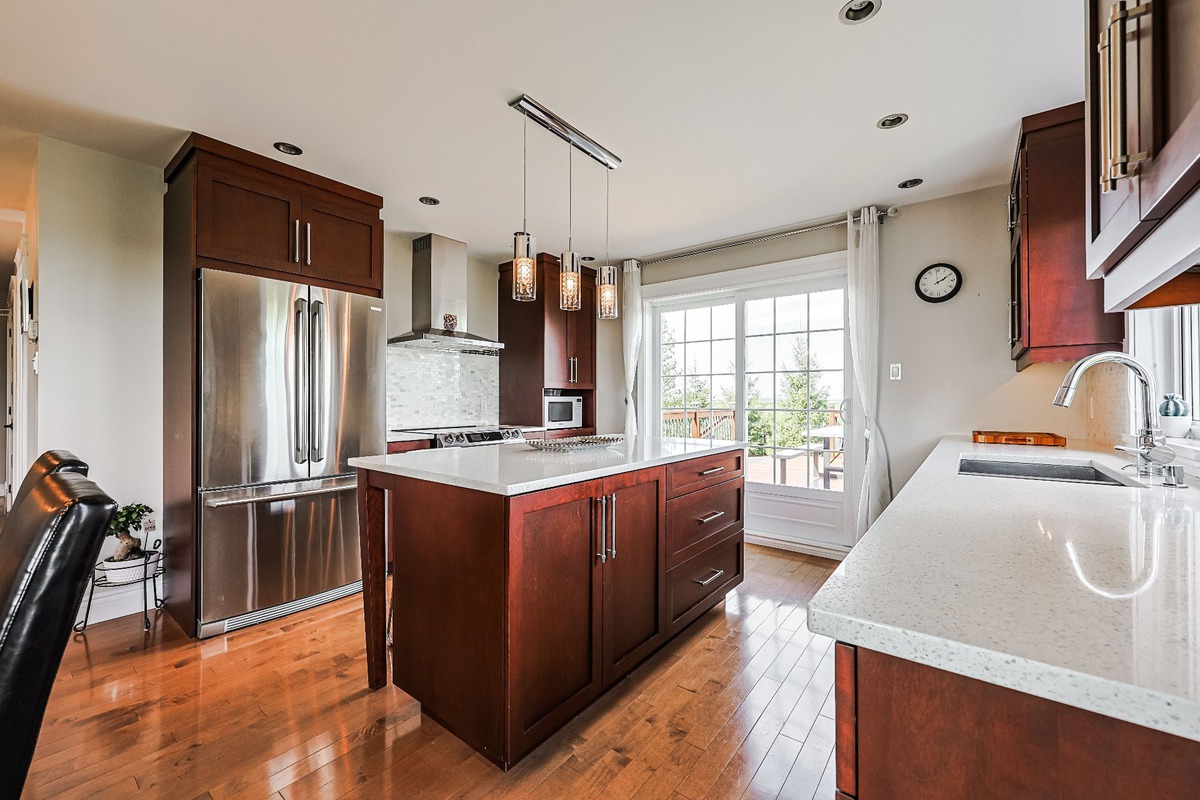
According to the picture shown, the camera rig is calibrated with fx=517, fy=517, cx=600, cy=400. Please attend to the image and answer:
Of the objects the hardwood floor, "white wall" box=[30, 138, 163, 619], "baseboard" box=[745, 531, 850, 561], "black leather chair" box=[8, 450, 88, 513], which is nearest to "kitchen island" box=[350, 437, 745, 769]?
the hardwood floor

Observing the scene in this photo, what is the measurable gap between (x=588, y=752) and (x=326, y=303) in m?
2.60

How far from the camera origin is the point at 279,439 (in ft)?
9.02

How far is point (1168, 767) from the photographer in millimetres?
446

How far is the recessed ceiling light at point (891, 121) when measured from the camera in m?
2.38

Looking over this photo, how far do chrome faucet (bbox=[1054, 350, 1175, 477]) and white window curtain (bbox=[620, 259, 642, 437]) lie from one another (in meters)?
3.50

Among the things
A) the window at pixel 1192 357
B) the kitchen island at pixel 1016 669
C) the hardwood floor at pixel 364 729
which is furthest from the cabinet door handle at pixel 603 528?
the window at pixel 1192 357

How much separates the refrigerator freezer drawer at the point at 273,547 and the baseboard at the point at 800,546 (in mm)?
2908

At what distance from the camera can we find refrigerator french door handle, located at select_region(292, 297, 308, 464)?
9.23ft

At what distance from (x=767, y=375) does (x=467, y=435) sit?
2.43 m

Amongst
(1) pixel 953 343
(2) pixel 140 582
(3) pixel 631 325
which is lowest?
(2) pixel 140 582

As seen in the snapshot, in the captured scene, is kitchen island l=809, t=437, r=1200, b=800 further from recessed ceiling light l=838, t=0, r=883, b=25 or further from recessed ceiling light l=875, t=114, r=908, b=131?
recessed ceiling light l=875, t=114, r=908, b=131

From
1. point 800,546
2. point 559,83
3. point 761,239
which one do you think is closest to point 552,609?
point 559,83

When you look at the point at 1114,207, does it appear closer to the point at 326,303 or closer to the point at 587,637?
the point at 587,637

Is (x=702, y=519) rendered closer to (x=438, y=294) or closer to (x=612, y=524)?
(x=612, y=524)
